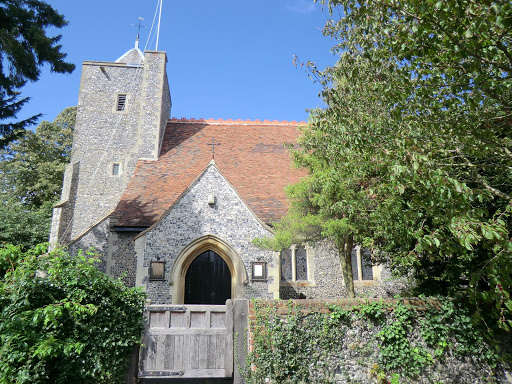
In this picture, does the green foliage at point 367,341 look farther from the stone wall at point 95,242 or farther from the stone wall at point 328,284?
the stone wall at point 95,242

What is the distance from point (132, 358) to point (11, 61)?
7.24m

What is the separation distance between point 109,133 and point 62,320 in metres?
11.5

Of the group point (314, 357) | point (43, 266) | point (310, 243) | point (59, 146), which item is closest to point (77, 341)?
point (43, 266)

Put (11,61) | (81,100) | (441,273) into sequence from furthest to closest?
(81,100)
(11,61)
(441,273)

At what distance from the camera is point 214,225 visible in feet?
35.5

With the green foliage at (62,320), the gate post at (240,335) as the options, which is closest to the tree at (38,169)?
the green foliage at (62,320)

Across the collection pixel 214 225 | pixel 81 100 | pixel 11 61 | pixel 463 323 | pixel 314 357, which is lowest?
pixel 314 357

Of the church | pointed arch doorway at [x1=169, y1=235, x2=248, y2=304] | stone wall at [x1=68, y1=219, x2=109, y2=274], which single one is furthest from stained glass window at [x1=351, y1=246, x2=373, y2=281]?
stone wall at [x1=68, y1=219, x2=109, y2=274]

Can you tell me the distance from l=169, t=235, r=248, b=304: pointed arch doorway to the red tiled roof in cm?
170

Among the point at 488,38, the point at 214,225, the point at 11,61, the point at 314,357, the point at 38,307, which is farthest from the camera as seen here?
the point at 214,225

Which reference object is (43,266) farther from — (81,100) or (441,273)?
(81,100)

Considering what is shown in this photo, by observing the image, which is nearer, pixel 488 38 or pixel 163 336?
pixel 488 38

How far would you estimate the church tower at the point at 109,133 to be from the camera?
14539 mm

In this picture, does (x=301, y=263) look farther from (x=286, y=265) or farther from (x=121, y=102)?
(x=121, y=102)
